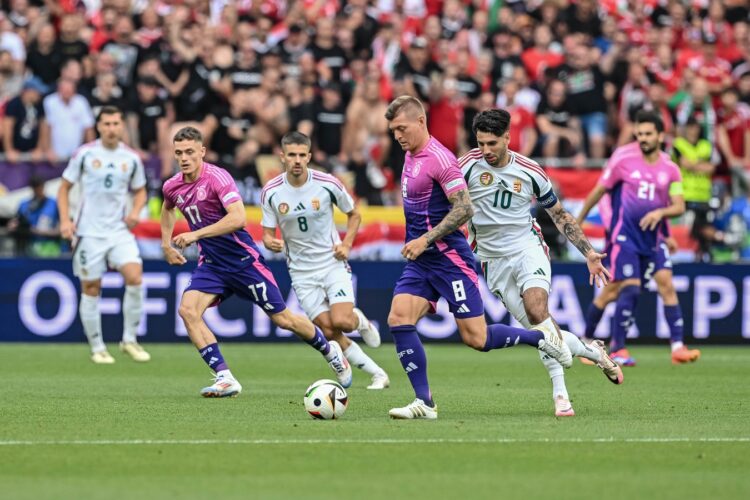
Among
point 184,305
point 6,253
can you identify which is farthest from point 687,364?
point 6,253

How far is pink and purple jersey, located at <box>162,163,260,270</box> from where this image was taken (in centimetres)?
1223

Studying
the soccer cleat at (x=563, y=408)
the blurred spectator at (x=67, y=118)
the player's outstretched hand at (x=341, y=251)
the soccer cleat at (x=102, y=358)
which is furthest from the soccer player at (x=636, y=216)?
the blurred spectator at (x=67, y=118)

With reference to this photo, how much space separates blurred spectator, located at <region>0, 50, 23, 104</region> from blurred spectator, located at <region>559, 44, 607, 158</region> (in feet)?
27.6

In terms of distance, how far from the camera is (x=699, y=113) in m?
21.4

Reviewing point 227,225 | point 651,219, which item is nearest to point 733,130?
point 651,219

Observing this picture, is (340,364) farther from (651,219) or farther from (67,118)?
(67,118)

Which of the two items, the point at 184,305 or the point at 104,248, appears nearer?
the point at 184,305

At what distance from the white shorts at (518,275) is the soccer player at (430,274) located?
58 cm

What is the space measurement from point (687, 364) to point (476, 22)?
30.3ft

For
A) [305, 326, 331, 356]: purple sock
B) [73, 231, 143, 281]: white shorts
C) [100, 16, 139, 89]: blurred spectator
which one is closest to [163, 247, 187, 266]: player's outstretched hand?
[305, 326, 331, 356]: purple sock

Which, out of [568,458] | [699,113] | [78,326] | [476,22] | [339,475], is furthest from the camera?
[476,22]

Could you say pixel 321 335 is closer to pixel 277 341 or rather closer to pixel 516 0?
pixel 277 341

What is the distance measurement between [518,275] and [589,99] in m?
11.5

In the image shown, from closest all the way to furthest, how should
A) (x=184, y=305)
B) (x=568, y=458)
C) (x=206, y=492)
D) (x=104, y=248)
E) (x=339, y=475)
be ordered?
1. (x=206, y=492)
2. (x=339, y=475)
3. (x=568, y=458)
4. (x=184, y=305)
5. (x=104, y=248)
